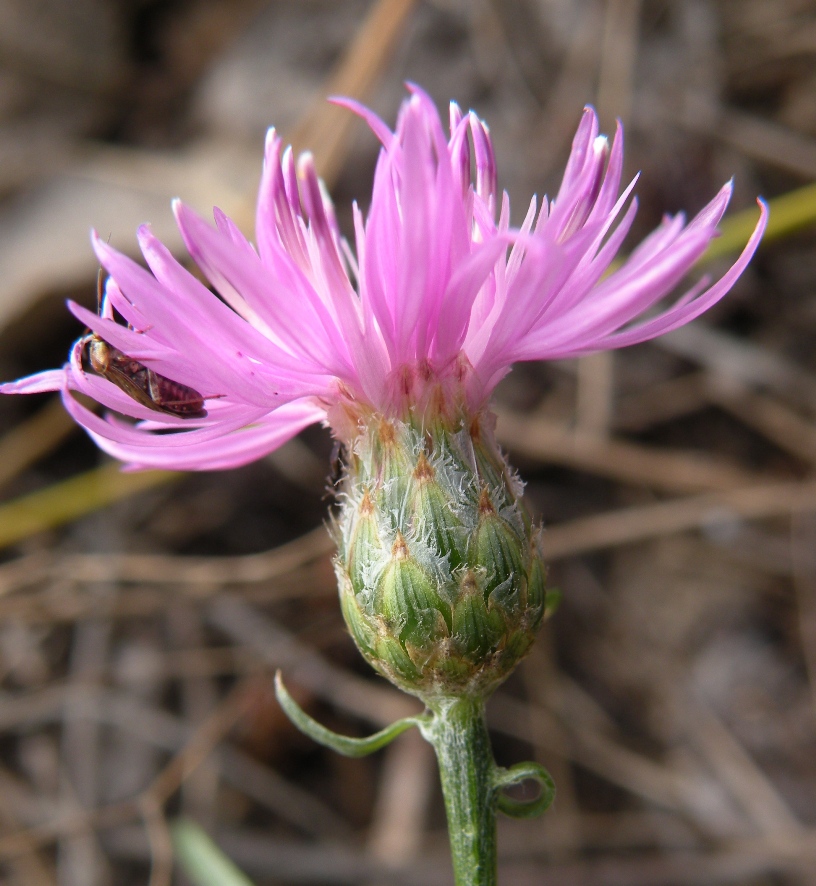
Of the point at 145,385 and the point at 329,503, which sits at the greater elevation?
the point at 145,385

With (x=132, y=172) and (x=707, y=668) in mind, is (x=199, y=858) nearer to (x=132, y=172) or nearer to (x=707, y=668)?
(x=707, y=668)

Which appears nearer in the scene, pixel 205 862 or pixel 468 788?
pixel 468 788

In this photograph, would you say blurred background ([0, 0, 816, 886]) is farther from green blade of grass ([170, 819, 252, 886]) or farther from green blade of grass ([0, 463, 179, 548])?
green blade of grass ([170, 819, 252, 886])

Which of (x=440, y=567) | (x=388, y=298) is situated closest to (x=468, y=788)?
(x=440, y=567)

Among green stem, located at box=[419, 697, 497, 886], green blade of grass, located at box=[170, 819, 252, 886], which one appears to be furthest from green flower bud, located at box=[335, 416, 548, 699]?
green blade of grass, located at box=[170, 819, 252, 886]

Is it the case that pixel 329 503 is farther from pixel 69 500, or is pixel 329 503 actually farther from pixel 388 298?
pixel 388 298

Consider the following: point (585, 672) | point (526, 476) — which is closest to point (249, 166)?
point (526, 476)
